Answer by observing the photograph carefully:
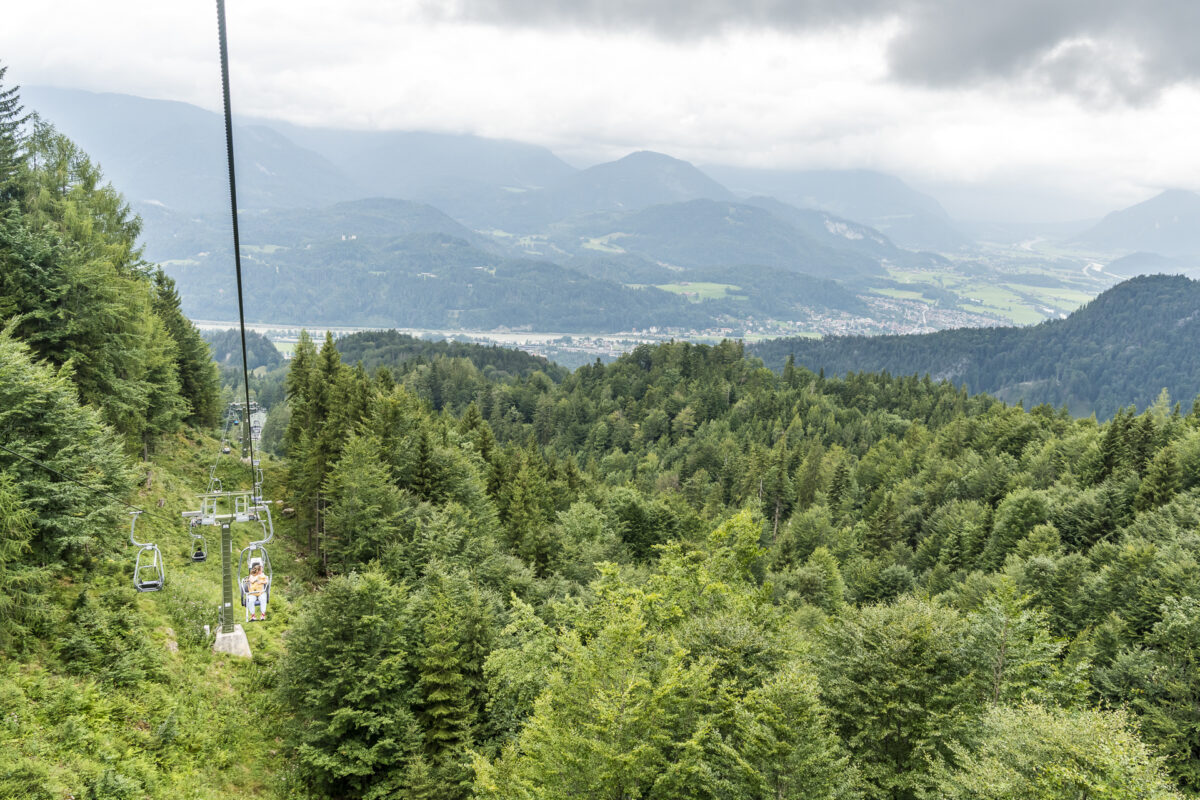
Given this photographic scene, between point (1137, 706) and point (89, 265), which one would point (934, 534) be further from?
Result: point (89, 265)

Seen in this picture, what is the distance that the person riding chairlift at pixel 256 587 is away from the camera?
76.4ft

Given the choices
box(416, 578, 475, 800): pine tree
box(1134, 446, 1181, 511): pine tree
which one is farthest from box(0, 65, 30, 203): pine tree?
box(1134, 446, 1181, 511): pine tree

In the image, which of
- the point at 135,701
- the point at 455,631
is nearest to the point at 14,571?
the point at 135,701

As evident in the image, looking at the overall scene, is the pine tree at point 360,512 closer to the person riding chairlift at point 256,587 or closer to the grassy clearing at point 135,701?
the grassy clearing at point 135,701

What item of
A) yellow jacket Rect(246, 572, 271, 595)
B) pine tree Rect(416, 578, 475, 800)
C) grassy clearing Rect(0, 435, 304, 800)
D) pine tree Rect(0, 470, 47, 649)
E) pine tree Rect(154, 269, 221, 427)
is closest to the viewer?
grassy clearing Rect(0, 435, 304, 800)

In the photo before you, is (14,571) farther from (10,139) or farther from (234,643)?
(10,139)

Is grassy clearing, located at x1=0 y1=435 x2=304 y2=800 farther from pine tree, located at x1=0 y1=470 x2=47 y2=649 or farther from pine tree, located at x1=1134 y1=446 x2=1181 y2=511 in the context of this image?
pine tree, located at x1=1134 y1=446 x2=1181 y2=511

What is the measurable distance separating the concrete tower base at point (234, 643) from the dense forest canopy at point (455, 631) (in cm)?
56

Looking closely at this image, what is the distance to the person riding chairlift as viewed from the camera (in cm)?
2330

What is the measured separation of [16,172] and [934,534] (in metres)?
79.0

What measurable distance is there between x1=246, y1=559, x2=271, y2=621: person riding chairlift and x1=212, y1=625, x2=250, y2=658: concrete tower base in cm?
597

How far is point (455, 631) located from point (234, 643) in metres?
9.46

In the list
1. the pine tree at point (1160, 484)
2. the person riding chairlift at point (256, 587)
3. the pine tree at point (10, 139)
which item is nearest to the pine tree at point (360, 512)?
the person riding chairlift at point (256, 587)

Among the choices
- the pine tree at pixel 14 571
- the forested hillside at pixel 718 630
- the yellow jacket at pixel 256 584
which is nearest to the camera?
the forested hillside at pixel 718 630
